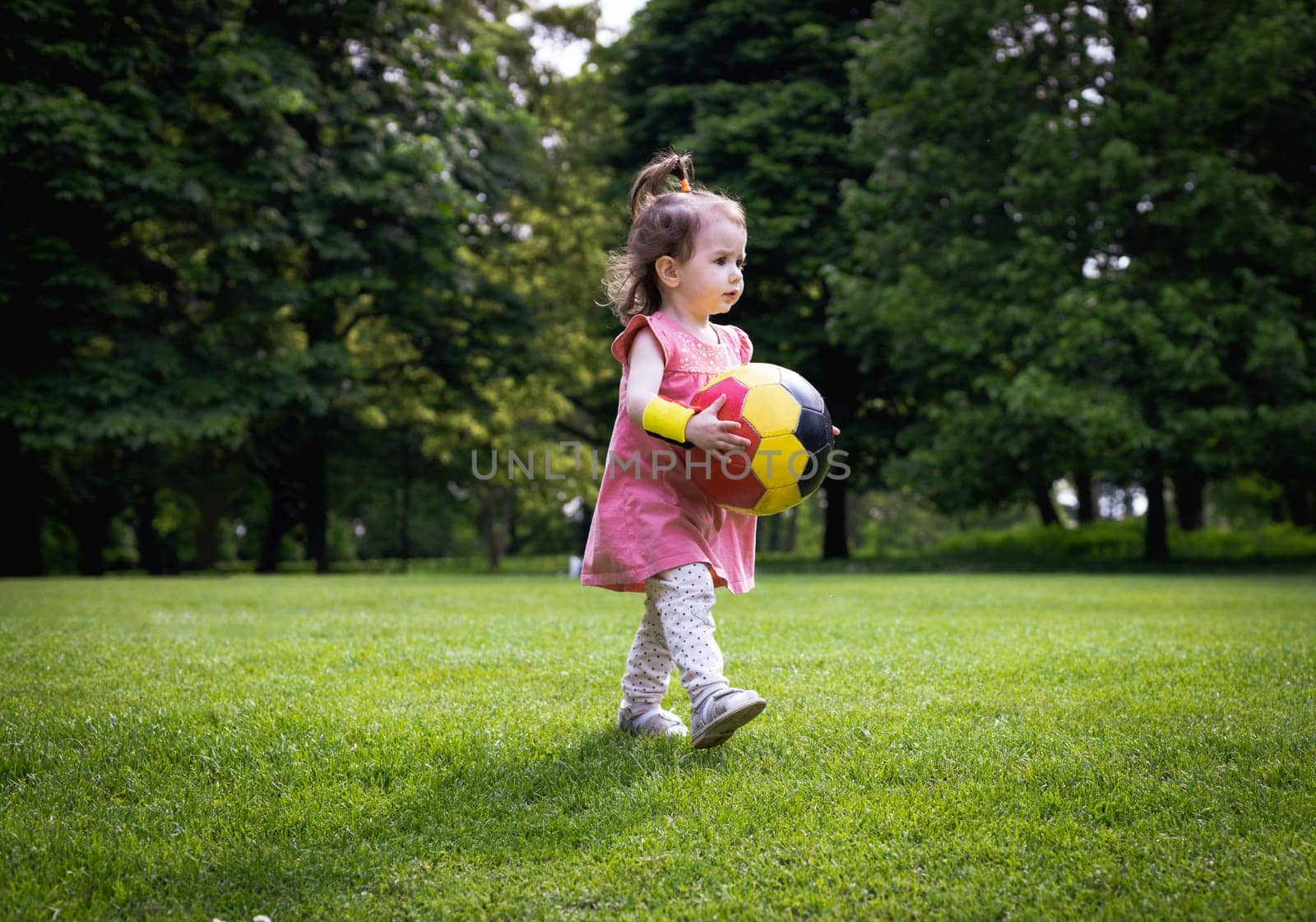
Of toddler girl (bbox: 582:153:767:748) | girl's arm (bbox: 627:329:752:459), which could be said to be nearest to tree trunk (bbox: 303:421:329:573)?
toddler girl (bbox: 582:153:767:748)

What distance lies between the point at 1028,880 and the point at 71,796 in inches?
110

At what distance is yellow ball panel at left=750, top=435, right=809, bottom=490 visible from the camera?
12.2 ft

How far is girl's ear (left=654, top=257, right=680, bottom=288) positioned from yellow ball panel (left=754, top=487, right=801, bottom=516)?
0.97 meters

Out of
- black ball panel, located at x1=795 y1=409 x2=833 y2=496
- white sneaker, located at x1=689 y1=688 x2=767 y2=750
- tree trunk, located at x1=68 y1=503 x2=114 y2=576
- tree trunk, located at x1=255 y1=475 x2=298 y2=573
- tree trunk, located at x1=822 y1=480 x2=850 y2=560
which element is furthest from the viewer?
tree trunk, located at x1=68 y1=503 x2=114 y2=576

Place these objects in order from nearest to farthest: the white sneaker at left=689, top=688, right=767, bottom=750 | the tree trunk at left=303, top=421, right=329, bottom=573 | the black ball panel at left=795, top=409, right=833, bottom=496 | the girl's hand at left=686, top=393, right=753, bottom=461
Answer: the white sneaker at left=689, top=688, right=767, bottom=750 < the girl's hand at left=686, top=393, right=753, bottom=461 < the black ball panel at left=795, top=409, right=833, bottom=496 < the tree trunk at left=303, top=421, right=329, bottom=573

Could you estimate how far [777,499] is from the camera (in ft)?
12.4

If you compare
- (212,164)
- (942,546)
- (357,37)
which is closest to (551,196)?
(357,37)

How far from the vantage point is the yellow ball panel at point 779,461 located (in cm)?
371

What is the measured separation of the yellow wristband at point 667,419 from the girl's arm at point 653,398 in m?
0.03

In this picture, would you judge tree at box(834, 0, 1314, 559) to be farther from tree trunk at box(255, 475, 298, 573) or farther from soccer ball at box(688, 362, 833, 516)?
tree trunk at box(255, 475, 298, 573)

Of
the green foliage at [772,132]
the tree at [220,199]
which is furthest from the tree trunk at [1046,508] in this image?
the tree at [220,199]

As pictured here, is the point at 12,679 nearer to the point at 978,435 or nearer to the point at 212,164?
the point at 212,164

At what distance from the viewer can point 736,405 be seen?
369cm

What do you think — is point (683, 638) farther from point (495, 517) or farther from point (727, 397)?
point (495, 517)
